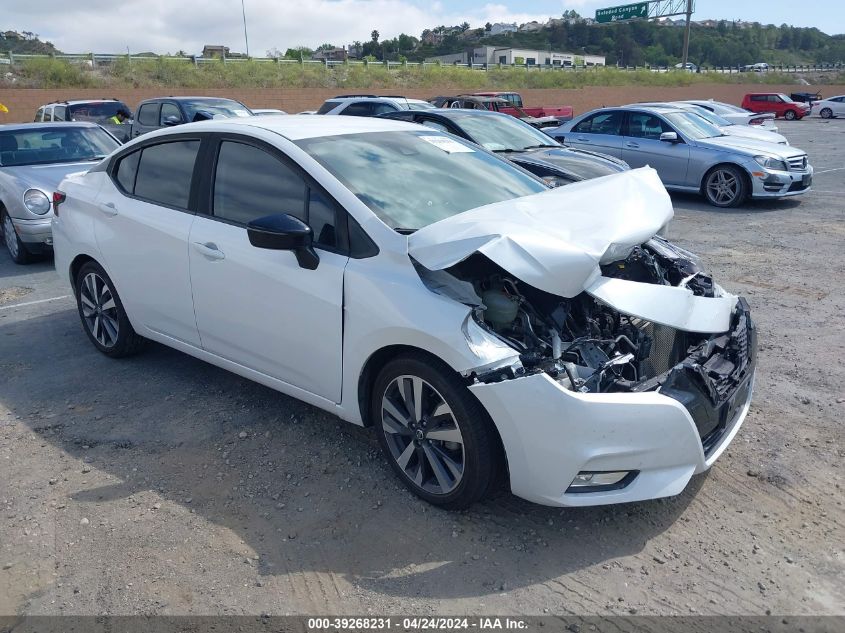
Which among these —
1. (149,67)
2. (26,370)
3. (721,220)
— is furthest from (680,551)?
(149,67)

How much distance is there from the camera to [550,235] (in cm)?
344

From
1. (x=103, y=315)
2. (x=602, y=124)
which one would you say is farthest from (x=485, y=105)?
(x=103, y=315)

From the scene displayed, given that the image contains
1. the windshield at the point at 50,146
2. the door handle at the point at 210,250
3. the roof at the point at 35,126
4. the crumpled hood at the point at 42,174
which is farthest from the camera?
the roof at the point at 35,126

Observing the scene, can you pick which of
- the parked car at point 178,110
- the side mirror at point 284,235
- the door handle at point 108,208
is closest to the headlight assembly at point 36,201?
the door handle at point 108,208

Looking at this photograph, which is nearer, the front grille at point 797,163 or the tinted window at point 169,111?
the front grille at point 797,163

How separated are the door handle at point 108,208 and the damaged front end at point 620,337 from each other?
265 cm

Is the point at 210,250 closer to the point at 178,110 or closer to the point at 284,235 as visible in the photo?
the point at 284,235

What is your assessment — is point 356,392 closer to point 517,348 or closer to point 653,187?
point 517,348

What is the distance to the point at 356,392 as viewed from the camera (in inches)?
145

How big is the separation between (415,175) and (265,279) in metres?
1.02

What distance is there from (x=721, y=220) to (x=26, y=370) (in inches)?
365

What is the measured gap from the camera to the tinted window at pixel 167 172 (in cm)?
458

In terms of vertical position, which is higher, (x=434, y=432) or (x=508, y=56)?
(x=508, y=56)

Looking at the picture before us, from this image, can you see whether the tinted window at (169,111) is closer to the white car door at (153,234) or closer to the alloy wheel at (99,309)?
the alloy wheel at (99,309)
